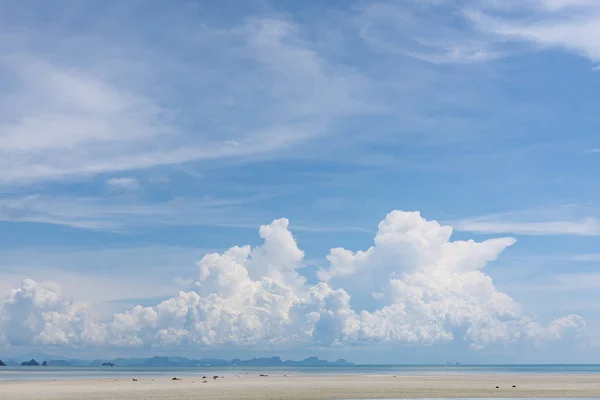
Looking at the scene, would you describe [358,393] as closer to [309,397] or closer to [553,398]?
[309,397]

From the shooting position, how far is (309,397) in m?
66.1

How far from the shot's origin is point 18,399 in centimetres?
6425

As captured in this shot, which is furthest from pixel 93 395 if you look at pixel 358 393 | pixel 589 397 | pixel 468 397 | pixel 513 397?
pixel 589 397

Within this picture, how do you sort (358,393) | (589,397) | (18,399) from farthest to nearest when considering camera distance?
(358,393) < (589,397) < (18,399)

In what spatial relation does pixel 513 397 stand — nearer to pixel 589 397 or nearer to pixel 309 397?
pixel 589 397

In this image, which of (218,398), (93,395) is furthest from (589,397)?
(93,395)

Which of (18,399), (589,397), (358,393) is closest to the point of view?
(18,399)

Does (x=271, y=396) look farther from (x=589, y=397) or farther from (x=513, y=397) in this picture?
(x=589, y=397)

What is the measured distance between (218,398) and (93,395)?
557 inches

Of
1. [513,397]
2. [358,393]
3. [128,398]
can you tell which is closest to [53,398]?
[128,398]

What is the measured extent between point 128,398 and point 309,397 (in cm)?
1799

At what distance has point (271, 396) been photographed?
6756 cm

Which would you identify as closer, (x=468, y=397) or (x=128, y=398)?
(x=128, y=398)

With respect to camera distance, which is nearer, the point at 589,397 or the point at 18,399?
the point at 18,399
